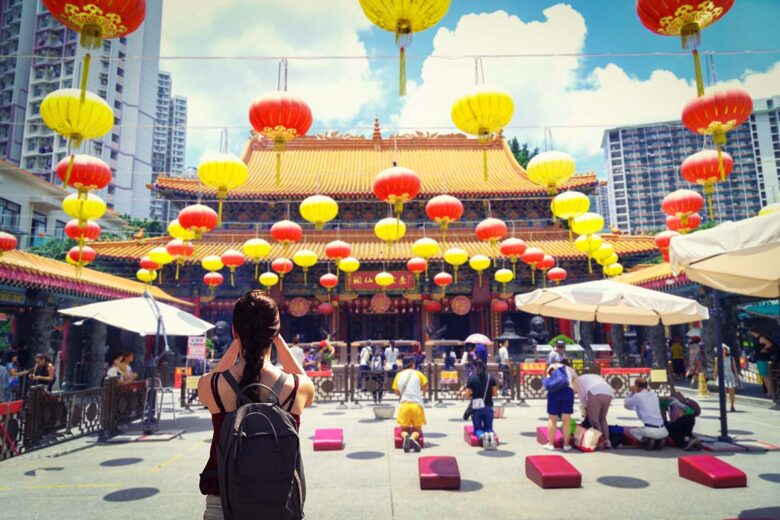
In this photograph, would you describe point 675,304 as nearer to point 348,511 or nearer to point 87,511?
point 348,511

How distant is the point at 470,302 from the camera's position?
18.9m

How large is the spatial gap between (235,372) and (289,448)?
0.45 metres

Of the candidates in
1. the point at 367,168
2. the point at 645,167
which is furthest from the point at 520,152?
the point at 645,167

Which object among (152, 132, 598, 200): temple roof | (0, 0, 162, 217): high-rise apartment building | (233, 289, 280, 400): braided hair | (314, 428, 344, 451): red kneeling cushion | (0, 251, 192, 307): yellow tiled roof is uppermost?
(0, 0, 162, 217): high-rise apartment building

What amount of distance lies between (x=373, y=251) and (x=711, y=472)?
14404mm

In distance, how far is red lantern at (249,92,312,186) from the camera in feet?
20.3

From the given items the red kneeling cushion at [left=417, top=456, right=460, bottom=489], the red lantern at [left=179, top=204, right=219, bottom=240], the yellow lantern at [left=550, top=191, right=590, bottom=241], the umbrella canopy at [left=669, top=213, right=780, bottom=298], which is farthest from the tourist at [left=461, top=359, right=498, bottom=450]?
the red lantern at [left=179, top=204, right=219, bottom=240]

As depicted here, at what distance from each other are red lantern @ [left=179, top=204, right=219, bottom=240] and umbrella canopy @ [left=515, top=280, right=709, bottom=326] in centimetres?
682

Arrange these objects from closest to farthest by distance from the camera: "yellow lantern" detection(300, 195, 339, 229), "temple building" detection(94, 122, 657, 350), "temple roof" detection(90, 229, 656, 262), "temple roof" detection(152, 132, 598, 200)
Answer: "yellow lantern" detection(300, 195, 339, 229) < "temple roof" detection(90, 229, 656, 262) < "temple building" detection(94, 122, 657, 350) < "temple roof" detection(152, 132, 598, 200)

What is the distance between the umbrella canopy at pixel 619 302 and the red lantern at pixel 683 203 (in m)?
1.97

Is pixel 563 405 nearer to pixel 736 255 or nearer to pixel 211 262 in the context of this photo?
pixel 736 255

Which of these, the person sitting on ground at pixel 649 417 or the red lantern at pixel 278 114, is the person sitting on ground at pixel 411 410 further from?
the red lantern at pixel 278 114

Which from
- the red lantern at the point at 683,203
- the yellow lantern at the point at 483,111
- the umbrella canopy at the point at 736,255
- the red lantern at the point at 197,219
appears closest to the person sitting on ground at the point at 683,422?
the umbrella canopy at the point at 736,255

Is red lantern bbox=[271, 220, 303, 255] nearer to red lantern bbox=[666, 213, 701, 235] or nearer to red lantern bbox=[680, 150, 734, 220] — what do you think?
red lantern bbox=[680, 150, 734, 220]
